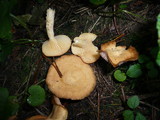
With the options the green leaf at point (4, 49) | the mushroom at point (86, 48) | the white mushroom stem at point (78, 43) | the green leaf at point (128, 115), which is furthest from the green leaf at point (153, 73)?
the green leaf at point (4, 49)

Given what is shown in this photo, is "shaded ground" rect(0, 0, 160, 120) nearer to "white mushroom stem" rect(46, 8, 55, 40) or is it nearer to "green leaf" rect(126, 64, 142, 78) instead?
"green leaf" rect(126, 64, 142, 78)

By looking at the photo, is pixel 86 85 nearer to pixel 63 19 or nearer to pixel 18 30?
pixel 63 19

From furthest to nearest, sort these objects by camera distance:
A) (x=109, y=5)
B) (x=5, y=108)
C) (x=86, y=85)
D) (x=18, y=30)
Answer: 1. (x=18, y=30)
2. (x=109, y=5)
3. (x=86, y=85)
4. (x=5, y=108)

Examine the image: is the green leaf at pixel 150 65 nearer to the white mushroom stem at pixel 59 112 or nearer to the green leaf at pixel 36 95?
the white mushroom stem at pixel 59 112

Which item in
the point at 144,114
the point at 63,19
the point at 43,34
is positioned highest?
the point at 63,19

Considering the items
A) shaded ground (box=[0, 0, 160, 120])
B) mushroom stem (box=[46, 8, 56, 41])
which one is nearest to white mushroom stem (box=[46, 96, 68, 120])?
shaded ground (box=[0, 0, 160, 120])

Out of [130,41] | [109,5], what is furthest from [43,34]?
[130,41]

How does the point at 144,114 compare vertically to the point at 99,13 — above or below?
below
